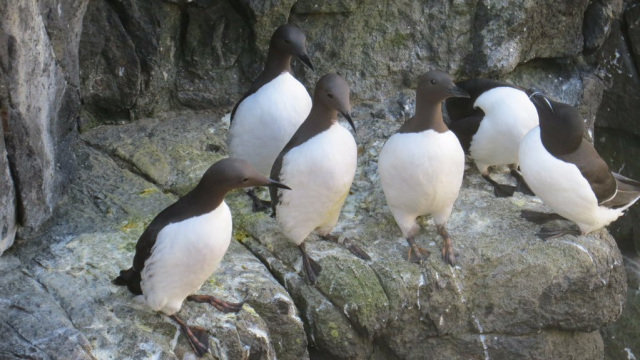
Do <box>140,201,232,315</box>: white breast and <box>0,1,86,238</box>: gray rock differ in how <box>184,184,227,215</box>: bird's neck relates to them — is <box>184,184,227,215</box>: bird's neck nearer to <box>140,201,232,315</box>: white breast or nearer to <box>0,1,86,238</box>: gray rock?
<box>140,201,232,315</box>: white breast

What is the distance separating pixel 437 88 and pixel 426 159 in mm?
406

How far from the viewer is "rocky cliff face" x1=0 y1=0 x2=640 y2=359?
190 inches

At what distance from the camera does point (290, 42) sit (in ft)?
→ 19.5

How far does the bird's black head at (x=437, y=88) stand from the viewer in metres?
5.34

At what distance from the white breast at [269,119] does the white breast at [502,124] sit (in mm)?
1222

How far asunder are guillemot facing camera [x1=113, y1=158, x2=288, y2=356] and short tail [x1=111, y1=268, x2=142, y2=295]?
15mm

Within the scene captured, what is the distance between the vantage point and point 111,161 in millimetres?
6285

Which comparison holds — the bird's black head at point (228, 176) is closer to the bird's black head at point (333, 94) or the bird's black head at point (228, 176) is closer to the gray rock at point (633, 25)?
the bird's black head at point (333, 94)

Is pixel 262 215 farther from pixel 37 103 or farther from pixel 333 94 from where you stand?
pixel 37 103

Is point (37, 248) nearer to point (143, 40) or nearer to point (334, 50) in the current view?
point (143, 40)

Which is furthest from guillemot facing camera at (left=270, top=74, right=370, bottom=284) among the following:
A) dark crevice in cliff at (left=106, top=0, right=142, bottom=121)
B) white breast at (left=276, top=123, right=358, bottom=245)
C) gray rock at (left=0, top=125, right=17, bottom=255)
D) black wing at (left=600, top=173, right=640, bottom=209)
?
dark crevice in cliff at (left=106, top=0, right=142, bottom=121)

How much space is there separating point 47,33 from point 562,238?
129 inches

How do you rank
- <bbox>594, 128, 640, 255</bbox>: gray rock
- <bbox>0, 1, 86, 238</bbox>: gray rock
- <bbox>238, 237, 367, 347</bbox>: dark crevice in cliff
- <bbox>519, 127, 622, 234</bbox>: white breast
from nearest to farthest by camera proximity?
<bbox>0, 1, 86, 238</bbox>: gray rock, <bbox>238, 237, 367, 347</bbox>: dark crevice in cliff, <bbox>519, 127, 622, 234</bbox>: white breast, <bbox>594, 128, 640, 255</bbox>: gray rock

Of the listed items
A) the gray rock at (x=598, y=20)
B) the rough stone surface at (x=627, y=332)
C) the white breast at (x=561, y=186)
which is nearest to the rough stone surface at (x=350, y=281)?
the white breast at (x=561, y=186)
